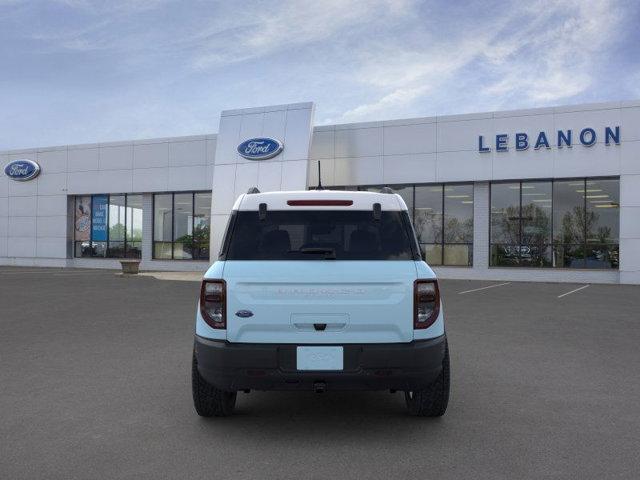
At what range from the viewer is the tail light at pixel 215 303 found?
4246mm

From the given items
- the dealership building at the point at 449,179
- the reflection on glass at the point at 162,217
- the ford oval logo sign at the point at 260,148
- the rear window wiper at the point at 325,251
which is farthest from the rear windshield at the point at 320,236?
the reflection on glass at the point at 162,217

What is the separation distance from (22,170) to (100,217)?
18.2 ft

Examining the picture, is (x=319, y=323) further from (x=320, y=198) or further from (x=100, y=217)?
(x=100, y=217)

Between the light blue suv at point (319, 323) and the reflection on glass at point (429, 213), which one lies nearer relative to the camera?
the light blue suv at point (319, 323)

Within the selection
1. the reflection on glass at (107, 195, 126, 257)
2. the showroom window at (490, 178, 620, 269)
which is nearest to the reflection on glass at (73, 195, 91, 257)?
the reflection on glass at (107, 195, 126, 257)

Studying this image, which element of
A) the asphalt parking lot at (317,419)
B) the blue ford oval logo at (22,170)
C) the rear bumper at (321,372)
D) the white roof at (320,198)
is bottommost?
the asphalt parking lot at (317,419)

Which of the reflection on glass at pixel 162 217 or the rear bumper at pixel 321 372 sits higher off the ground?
the reflection on glass at pixel 162 217

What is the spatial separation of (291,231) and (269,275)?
53cm

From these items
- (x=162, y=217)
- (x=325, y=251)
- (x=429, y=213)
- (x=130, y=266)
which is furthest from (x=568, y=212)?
(x=325, y=251)

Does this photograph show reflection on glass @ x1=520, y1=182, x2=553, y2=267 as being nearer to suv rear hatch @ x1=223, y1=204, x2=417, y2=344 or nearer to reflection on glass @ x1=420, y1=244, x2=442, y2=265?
reflection on glass @ x1=420, y1=244, x2=442, y2=265

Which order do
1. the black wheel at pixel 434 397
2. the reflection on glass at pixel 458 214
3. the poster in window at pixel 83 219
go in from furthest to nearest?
1. the poster in window at pixel 83 219
2. the reflection on glass at pixel 458 214
3. the black wheel at pixel 434 397

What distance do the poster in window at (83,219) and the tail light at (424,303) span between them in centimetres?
3140

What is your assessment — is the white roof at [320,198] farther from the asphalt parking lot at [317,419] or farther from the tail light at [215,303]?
the asphalt parking lot at [317,419]

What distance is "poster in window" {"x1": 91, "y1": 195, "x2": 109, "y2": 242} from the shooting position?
32.2 metres
